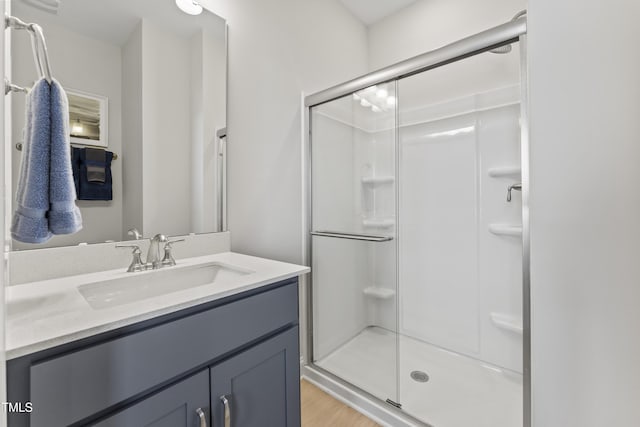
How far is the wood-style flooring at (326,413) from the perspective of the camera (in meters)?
1.36

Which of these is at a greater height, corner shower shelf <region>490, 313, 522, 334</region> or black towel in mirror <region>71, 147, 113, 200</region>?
black towel in mirror <region>71, 147, 113, 200</region>

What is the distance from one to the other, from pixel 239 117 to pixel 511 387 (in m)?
2.12

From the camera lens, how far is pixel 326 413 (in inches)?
56.4

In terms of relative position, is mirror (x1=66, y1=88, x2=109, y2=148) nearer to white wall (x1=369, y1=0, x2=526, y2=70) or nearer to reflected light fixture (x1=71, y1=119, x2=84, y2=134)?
reflected light fixture (x1=71, y1=119, x2=84, y2=134)

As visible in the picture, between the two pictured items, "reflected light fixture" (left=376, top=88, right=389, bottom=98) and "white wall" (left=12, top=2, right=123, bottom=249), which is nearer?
"white wall" (left=12, top=2, right=123, bottom=249)

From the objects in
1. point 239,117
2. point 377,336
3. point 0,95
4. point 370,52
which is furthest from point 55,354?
point 370,52

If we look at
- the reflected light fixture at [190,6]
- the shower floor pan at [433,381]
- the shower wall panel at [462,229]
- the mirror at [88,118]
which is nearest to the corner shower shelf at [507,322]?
the shower wall panel at [462,229]

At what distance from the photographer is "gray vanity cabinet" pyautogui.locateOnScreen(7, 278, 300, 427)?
0.59 metres

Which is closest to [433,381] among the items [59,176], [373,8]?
[59,176]

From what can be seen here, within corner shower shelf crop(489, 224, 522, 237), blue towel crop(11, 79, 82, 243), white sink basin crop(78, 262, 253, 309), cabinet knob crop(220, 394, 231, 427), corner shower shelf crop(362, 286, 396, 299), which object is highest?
blue towel crop(11, 79, 82, 243)

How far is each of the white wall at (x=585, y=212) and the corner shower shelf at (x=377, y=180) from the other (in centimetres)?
85

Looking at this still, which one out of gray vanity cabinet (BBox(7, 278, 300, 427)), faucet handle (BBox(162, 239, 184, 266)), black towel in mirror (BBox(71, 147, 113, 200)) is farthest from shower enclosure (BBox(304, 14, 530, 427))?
black towel in mirror (BBox(71, 147, 113, 200))

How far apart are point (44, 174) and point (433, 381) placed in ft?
6.37

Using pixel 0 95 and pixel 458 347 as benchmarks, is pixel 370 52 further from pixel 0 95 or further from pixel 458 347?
pixel 0 95
